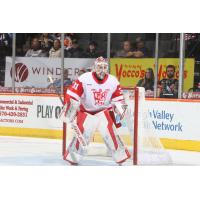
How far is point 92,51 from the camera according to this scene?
1114cm

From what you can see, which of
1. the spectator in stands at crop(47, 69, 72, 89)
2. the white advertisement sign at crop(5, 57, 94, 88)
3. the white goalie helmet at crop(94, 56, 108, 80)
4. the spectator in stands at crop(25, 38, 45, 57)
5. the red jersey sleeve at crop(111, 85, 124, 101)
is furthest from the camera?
the spectator in stands at crop(25, 38, 45, 57)

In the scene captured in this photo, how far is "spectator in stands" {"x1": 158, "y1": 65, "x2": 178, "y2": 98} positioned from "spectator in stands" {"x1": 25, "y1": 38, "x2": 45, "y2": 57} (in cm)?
239

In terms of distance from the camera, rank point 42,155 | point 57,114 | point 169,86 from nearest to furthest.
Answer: point 42,155
point 169,86
point 57,114

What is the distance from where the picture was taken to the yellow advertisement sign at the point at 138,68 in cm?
1016

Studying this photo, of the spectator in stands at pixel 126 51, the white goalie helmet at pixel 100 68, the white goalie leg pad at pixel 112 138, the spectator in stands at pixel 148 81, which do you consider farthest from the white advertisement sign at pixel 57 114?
the white goalie helmet at pixel 100 68

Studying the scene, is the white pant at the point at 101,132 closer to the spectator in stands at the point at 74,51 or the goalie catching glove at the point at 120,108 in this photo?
the goalie catching glove at the point at 120,108

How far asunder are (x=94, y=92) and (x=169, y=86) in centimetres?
322

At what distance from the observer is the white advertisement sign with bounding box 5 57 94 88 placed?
1134cm

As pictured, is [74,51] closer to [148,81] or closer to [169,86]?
[148,81]

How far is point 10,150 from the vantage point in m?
8.84

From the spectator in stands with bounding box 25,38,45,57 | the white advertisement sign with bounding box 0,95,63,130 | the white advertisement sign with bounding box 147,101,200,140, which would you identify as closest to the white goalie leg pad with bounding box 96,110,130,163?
the white advertisement sign with bounding box 147,101,200,140

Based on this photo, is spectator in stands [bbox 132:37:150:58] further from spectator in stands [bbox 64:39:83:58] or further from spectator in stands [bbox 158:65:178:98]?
spectator in stands [bbox 64:39:83:58]

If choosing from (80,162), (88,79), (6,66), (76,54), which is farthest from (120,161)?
(6,66)

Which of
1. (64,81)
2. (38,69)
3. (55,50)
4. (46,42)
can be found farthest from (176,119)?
(38,69)
